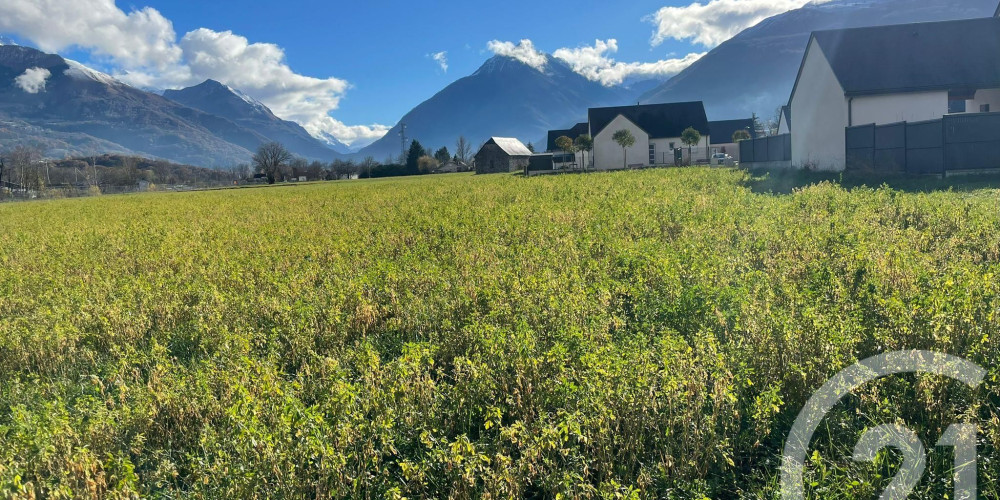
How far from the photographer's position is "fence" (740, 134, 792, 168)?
102 ft

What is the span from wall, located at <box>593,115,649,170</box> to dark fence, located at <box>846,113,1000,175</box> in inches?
1500

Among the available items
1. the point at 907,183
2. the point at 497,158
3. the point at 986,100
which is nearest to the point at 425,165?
the point at 497,158

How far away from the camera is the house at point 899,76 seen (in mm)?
24594

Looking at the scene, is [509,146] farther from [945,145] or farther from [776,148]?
[945,145]

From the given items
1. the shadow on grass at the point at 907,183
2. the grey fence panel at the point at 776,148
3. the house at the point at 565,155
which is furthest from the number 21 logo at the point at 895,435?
the house at the point at 565,155

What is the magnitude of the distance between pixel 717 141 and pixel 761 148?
160 feet

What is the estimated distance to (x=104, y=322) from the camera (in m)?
5.91

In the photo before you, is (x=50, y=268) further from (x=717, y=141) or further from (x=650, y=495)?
(x=717, y=141)

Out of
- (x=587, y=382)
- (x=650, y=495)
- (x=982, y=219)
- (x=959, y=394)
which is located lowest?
(x=650, y=495)

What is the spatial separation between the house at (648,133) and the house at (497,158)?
13288 millimetres

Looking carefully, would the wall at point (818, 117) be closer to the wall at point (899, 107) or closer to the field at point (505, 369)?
the wall at point (899, 107)

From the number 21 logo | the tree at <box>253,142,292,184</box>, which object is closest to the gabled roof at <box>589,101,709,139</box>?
the tree at <box>253,142,292,184</box>

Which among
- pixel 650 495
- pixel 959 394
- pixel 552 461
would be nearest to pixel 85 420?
pixel 552 461

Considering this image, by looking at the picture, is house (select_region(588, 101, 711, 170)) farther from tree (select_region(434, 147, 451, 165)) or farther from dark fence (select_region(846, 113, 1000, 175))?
tree (select_region(434, 147, 451, 165))
